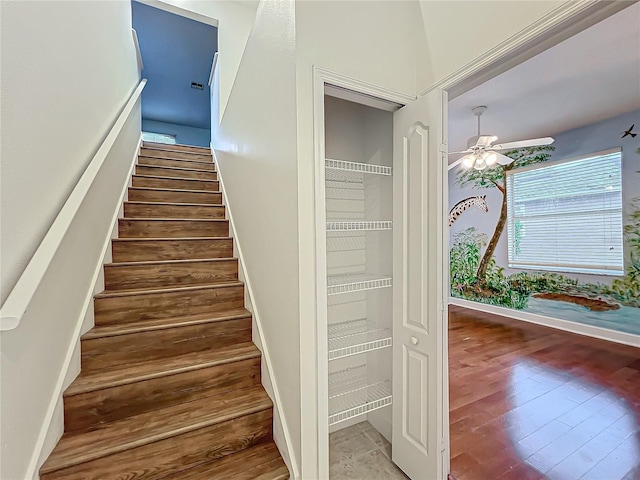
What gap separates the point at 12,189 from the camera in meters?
1.00

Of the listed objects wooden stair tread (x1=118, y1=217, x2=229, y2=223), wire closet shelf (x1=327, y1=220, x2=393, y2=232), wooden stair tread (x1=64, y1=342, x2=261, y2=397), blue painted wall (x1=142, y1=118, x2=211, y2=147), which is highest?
blue painted wall (x1=142, y1=118, x2=211, y2=147)

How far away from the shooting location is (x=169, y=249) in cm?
237

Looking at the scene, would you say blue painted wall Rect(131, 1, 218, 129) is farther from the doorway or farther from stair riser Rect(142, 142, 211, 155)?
the doorway

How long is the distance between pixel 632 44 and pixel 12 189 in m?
3.93

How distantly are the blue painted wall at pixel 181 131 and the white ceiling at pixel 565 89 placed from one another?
6111mm

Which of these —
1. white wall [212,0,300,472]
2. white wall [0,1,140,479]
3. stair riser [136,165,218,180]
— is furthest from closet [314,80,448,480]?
stair riser [136,165,218,180]

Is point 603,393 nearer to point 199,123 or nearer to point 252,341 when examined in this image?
point 252,341

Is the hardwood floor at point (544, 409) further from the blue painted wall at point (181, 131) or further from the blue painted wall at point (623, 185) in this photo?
the blue painted wall at point (181, 131)

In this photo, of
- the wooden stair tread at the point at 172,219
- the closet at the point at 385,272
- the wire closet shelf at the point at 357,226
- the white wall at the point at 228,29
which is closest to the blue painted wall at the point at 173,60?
the white wall at the point at 228,29

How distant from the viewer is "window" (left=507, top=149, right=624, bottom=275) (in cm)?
372

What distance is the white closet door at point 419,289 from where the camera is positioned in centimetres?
146

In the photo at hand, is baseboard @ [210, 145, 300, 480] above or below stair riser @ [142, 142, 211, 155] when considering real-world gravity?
below

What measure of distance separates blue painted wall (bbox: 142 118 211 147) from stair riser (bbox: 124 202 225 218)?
5298 millimetres

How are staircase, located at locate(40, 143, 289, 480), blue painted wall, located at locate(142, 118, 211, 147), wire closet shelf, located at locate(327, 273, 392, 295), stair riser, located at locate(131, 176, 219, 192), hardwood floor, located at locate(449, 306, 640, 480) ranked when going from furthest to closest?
blue painted wall, located at locate(142, 118, 211, 147) < stair riser, located at locate(131, 176, 219, 192) < hardwood floor, located at locate(449, 306, 640, 480) < wire closet shelf, located at locate(327, 273, 392, 295) < staircase, located at locate(40, 143, 289, 480)
